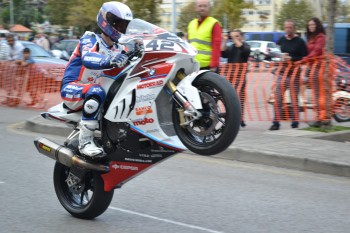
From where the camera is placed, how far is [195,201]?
681cm

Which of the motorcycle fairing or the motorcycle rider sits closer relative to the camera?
the motorcycle fairing

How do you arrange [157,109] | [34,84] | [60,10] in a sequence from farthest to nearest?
[60,10]
[34,84]
[157,109]

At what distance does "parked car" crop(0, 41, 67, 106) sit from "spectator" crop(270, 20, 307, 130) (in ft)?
18.9

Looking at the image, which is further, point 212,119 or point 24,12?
point 24,12

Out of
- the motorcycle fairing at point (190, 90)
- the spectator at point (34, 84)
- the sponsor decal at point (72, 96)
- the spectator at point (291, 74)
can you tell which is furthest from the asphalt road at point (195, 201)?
the spectator at point (34, 84)

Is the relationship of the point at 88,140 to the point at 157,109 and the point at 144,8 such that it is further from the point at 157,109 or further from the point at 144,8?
the point at 144,8

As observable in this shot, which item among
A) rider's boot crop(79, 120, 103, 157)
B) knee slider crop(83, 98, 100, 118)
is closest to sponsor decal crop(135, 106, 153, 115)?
knee slider crop(83, 98, 100, 118)

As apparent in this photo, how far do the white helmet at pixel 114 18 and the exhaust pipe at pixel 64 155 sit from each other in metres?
1.16

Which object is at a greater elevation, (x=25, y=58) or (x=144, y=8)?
(x=144, y=8)

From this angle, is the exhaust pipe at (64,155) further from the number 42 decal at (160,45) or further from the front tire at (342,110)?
the front tire at (342,110)

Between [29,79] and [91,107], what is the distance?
35.0 ft

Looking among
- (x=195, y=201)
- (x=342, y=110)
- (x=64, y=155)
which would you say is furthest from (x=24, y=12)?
(x=64, y=155)

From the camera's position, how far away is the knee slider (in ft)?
18.0

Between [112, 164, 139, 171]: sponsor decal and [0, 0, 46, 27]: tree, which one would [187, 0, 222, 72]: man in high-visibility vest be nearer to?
[112, 164, 139, 171]: sponsor decal
